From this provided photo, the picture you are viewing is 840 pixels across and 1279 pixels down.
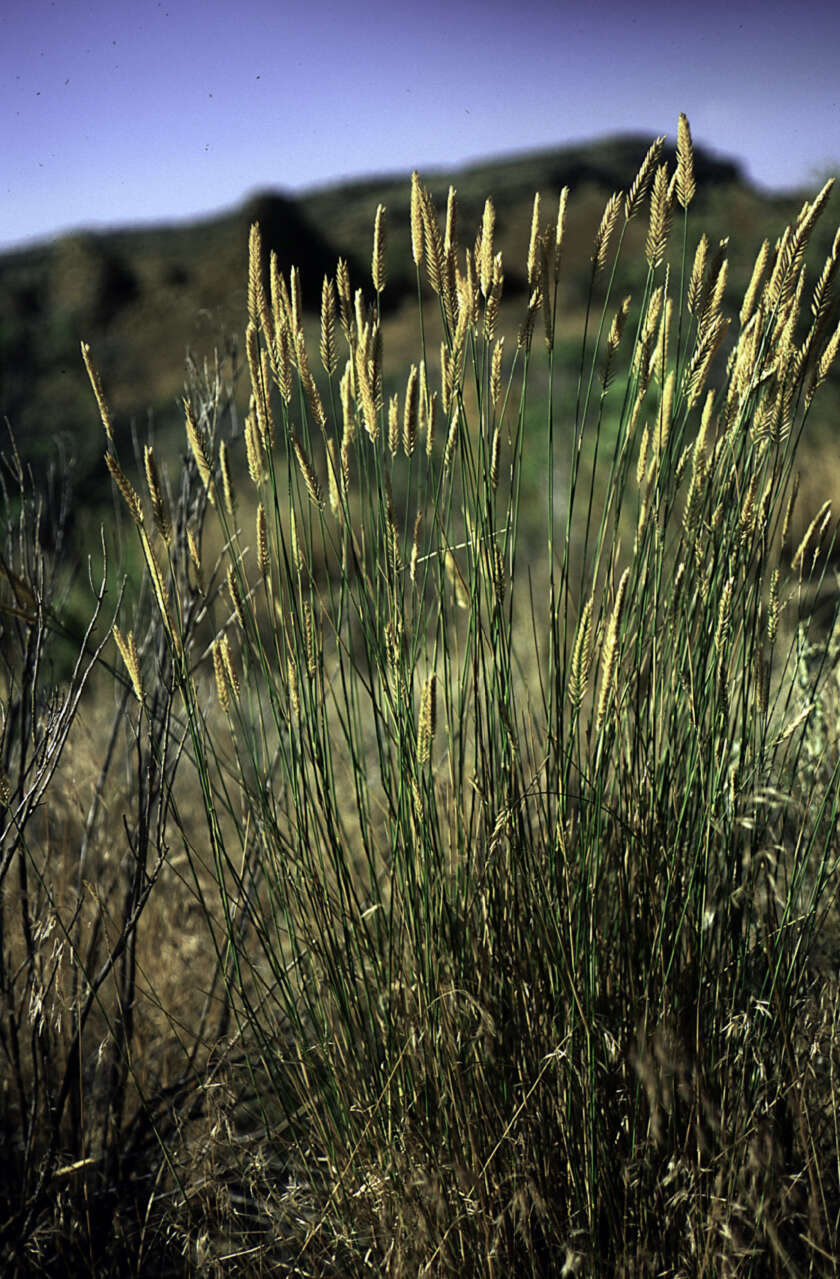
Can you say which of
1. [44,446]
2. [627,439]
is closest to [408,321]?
[44,446]

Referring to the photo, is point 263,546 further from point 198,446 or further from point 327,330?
point 327,330

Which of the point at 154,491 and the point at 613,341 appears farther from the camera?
the point at 613,341

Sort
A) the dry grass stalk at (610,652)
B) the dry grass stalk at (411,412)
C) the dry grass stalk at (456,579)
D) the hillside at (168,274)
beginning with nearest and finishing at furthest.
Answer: the dry grass stalk at (610,652), the dry grass stalk at (411,412), the dry grass stalk at (456,579), the hillside at (168,274)

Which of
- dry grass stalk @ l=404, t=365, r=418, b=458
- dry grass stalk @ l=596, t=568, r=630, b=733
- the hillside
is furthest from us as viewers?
the hillside

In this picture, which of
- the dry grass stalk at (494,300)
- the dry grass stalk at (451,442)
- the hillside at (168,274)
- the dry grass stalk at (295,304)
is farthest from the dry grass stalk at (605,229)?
the hillside at (168,274)

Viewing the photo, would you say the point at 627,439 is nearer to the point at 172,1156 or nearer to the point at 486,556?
the point at 486,556

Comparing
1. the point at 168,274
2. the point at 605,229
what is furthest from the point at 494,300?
the point at 168,274

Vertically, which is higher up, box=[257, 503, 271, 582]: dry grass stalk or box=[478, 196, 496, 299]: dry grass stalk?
box=[478, 196, 496, 299]: dry grass stalk

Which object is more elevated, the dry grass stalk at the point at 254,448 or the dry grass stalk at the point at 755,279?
the dry grass stalk at the point at 755,279

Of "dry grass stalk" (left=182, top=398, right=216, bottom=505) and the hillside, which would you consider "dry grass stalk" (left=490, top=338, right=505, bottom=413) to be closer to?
"dry grass stalk" (left=182, top=398, right=216, bottom=505)

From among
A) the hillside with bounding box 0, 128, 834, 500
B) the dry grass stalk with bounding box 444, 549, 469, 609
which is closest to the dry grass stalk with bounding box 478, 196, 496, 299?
the dry grass stalk with bounding box 444, 549, 469, 609

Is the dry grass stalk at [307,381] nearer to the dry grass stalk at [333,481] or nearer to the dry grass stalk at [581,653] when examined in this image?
the dry grass stalk at [333,481]

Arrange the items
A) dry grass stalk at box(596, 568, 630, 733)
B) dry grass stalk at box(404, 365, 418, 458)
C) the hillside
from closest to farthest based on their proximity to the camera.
Result: dry grass stalk at box(596, 568, 630, 733) < dry grass stalk at box(404, 365, 418, 458) < the hillside

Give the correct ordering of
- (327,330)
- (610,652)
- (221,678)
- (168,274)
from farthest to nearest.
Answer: (168,274) < (221,678) < (327,330) < (610,652)
